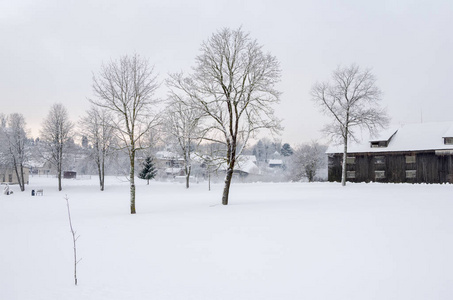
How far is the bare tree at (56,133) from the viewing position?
44.8 meters

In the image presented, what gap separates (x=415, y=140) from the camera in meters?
40.2

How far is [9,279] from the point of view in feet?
26.6

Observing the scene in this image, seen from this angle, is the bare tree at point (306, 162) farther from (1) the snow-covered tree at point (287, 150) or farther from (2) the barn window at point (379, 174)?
(1) the snow-covered tree at point (287, 150)

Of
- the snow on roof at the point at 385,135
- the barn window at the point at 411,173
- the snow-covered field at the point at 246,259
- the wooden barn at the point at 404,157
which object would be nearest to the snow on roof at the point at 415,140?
the wooden barn at the point at 404,157

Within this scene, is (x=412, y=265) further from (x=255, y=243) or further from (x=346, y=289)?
(x=255, y=243)

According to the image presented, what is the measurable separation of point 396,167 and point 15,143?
5699cm

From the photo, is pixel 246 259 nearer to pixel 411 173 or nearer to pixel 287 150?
pixel 411 173

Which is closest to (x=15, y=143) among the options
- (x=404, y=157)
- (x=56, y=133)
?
(x=56, y=133)

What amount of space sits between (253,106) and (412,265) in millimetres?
14322

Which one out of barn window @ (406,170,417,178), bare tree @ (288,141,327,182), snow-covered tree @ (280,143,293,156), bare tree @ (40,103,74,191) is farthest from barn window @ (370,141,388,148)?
snow-covered tree @ (280,143,293,156)

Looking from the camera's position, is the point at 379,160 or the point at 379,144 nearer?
the point at 379,144

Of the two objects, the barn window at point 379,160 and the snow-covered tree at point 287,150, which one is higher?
the snow-covered tree at point 287,150

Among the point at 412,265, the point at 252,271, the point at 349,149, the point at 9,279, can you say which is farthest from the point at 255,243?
the point at 349,149

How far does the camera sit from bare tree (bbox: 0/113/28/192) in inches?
1761
